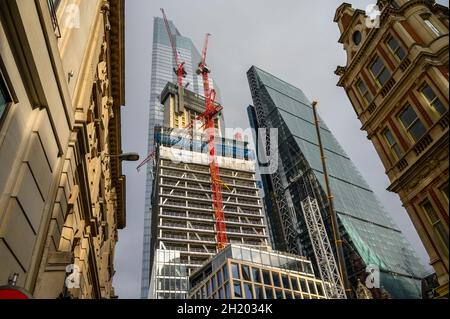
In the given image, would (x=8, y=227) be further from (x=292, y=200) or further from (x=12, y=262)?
(x=292, y=200)

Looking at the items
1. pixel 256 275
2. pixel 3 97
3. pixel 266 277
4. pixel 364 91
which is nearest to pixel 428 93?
pixel 364 91

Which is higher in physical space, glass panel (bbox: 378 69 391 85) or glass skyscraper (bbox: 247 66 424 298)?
glass skyscraper (bbox: 247 66 424 298)

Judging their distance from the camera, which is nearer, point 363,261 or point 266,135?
point 363,261

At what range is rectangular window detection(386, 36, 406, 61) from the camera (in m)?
15.1

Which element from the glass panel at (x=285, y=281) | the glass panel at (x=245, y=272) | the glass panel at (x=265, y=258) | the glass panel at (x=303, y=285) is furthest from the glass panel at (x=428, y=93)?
the glass panel at (x=303, y=285)

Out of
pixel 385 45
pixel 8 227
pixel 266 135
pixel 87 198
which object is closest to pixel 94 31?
pixel 87 198

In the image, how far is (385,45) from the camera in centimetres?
1625

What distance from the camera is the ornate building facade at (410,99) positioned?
11.8 meters

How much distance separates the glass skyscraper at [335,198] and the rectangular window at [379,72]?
99.8 metres

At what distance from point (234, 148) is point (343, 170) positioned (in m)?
47.9

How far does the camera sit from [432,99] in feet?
41.4

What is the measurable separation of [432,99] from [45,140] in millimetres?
13189

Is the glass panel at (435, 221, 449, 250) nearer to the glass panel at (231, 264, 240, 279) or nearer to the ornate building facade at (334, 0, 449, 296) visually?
the ornate building facade at (334, 0, 449, 296)

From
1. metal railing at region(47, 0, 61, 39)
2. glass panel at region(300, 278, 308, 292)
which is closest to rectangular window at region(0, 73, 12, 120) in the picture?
metal railing at region(47, 0, 61, 39)
